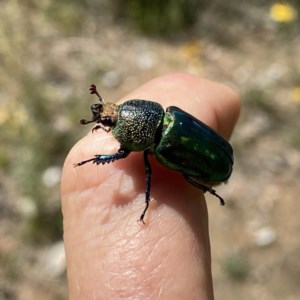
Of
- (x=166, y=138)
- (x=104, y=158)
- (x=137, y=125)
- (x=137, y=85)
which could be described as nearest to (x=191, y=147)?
(x=166, y=138)

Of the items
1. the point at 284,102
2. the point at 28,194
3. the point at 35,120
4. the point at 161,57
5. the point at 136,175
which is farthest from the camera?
the point at 161,57

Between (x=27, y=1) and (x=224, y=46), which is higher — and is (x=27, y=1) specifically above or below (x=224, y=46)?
above

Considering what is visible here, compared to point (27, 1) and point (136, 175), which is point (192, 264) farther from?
point (27, 1)

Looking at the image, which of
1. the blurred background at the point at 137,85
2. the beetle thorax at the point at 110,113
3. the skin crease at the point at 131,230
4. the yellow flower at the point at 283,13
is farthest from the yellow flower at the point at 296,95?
the beetle thorax at the point at 110,113

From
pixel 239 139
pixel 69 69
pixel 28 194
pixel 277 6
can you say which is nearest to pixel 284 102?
pixel 239 139

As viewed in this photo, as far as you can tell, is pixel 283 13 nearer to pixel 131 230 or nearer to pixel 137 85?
pixel 137 85

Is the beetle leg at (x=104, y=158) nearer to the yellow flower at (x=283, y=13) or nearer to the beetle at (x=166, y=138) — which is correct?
the beetle at (x=166, y=138)

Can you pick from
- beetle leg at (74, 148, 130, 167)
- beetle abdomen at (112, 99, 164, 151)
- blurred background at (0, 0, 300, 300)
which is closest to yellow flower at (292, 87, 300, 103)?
blurred background at (0, 0, 300, 300)
